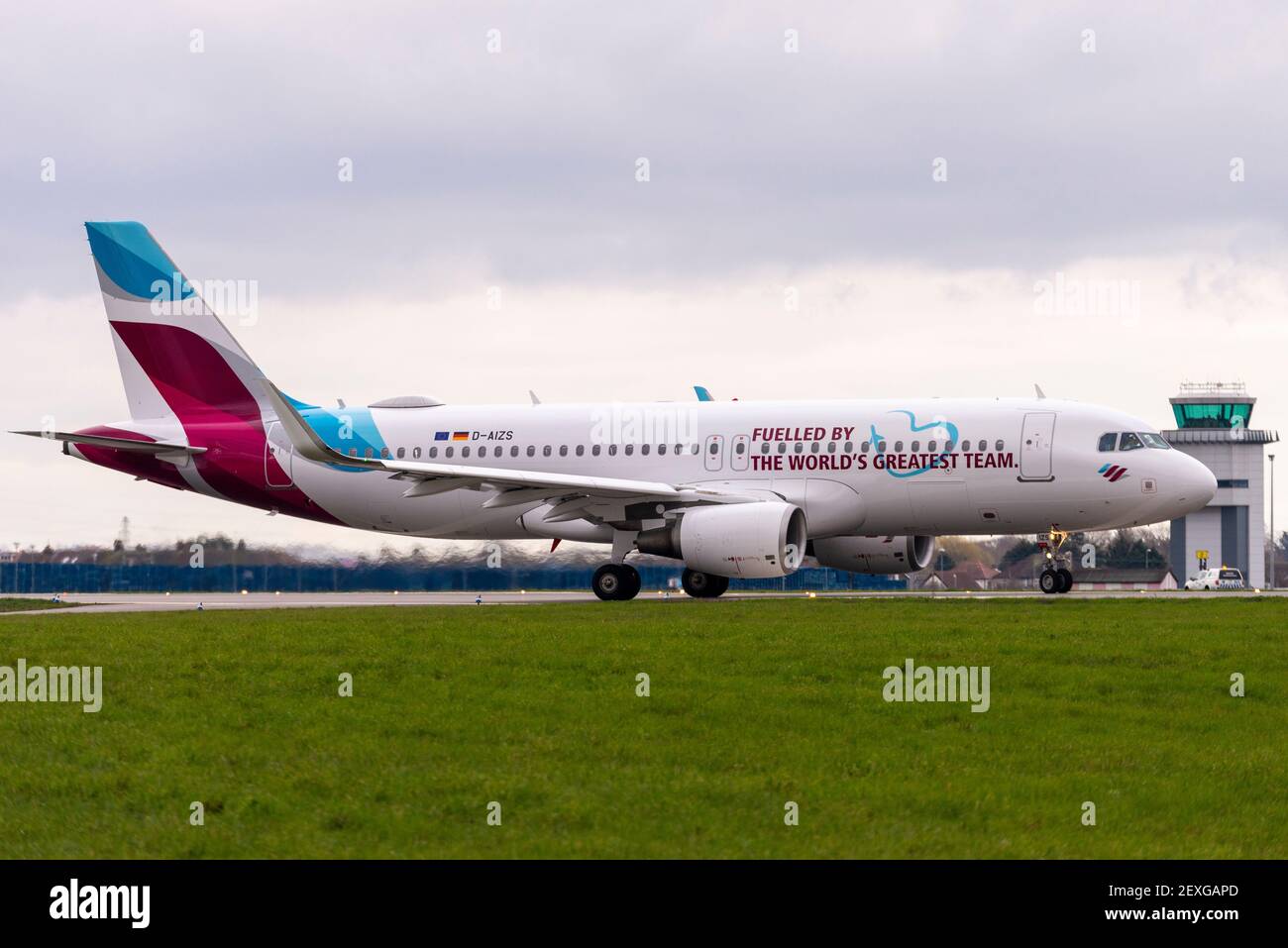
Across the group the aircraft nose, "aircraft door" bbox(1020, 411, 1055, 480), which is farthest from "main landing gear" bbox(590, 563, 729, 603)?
the aircraft nose

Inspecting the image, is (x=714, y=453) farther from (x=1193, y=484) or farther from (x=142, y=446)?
(x=142, y=446)

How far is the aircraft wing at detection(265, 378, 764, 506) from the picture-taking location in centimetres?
2894

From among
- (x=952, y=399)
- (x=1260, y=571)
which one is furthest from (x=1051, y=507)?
(x=1260, y=571)

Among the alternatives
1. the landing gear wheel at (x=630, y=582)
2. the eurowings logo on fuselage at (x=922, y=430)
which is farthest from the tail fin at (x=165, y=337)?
the eurowings logo on fuselage at (x=922, y=430)

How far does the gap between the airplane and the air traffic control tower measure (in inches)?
2395

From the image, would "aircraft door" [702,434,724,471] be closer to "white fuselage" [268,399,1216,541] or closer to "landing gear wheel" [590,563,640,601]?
"white fuselage" [268,399,1216,541]

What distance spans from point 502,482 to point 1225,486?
71.8 m

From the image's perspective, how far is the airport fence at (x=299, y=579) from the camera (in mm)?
41938

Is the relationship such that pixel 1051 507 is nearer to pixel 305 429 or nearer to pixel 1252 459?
pixel 305 429

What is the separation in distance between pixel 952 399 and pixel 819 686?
55.9ft

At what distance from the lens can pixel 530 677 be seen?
16.2 meters

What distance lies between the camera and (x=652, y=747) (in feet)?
41.4

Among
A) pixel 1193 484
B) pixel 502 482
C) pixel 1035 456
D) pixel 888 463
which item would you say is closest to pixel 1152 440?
pixel 1193 484

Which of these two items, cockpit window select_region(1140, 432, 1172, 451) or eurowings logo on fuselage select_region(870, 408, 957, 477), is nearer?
eurowings logo on fuselage select_region(870, 408, 957, 477)
